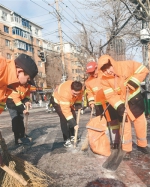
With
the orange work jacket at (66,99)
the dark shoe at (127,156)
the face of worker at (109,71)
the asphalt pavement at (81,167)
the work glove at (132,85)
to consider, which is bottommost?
the asphalt pavement at (81,167)

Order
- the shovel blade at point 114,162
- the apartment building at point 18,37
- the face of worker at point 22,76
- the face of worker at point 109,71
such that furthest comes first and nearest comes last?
the apartment building at point 18,37 < the face of worker at point 109,71 < the shovel blade at point 114,162 < the face of worker at point 22,76

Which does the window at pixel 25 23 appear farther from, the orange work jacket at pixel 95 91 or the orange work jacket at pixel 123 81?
the orange work jacket at pixel 123 81

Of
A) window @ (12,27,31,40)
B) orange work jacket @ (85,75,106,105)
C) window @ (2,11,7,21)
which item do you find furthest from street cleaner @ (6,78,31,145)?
window @ (12,27,31,40)

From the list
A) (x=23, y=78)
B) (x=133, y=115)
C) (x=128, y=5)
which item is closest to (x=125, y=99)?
(x=133, y=115)

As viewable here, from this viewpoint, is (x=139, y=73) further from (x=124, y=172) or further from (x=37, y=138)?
(x=37, y=138)

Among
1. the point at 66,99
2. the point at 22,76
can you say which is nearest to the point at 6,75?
the point at 22,76

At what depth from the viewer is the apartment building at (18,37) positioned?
130 ft

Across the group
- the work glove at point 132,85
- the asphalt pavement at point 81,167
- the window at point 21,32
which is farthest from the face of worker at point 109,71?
the window at point 21,32

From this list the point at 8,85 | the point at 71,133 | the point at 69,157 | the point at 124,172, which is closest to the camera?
the point at 8,85

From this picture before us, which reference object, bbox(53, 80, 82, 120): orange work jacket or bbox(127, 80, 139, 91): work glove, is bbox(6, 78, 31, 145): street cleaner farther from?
bbox(127, 80, 139, 91): work glove

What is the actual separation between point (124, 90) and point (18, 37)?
41019 mm

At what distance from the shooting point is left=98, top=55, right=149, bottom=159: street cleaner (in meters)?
3.80

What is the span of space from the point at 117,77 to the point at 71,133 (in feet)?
6.84

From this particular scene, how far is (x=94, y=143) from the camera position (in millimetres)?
3812
